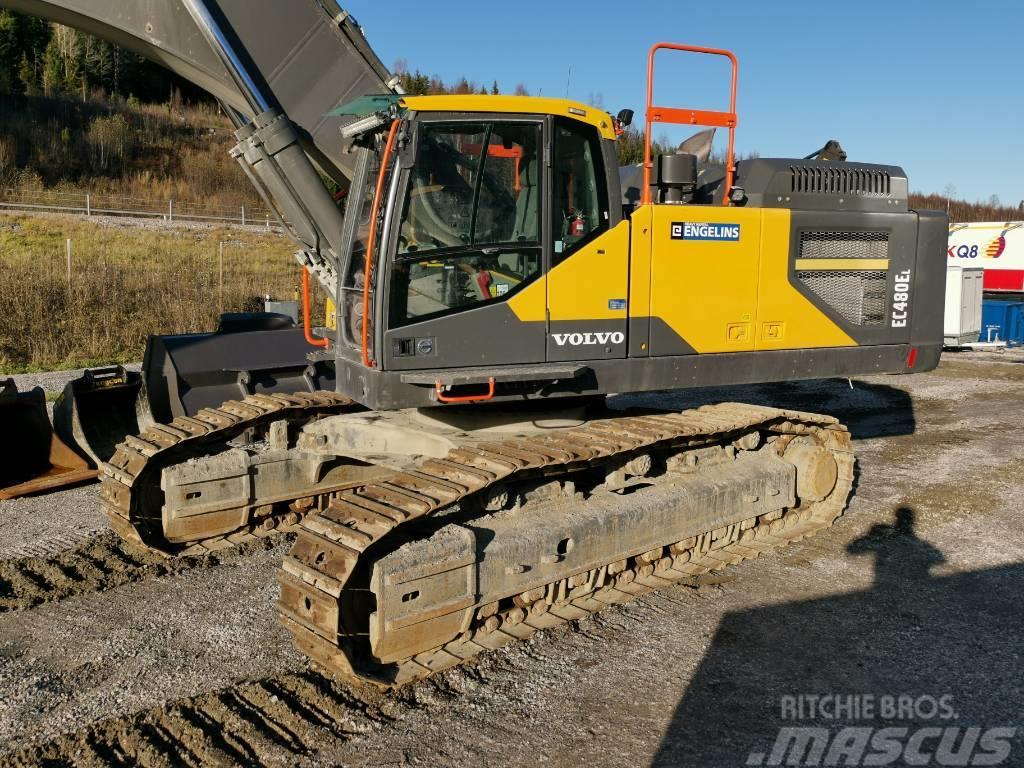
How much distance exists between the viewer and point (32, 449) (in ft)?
24.4

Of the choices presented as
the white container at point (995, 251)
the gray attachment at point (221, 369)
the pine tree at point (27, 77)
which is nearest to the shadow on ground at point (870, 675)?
the gray attachment at point (221, 369)

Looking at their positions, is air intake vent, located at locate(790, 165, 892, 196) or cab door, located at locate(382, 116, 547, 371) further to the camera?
air intake vent, located at locate(790, 165, 892, 196)

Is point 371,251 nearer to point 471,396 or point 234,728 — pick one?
point 471,396

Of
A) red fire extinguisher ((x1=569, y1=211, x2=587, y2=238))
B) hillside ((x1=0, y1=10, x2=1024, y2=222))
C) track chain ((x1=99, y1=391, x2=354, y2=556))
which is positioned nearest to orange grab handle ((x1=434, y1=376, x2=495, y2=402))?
red fire extinguisher ((x1=569, y1=211, x2=587, y2=238))

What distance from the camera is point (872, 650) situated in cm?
471

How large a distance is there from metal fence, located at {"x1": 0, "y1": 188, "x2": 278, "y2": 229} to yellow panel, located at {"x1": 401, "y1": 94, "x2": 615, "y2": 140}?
29702 mm

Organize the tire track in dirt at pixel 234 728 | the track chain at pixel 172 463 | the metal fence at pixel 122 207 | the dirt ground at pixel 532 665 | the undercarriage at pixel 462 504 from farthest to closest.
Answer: the metal fence at pixel 122 207, the track chain at pixel 172 463, the undercarriage at pixel 462 504, the dirt ground at pixel 532 665, the tire track in dirt at pixel 234 728

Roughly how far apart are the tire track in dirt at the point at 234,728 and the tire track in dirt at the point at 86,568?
66.0 inches

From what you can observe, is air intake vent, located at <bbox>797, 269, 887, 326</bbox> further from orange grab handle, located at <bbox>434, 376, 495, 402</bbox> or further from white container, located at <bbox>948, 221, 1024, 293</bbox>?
white container, located at <bbox>948, 221, 1024, 293</bbox>

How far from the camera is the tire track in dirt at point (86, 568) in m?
5.22

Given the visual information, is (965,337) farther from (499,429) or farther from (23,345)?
(23,345)

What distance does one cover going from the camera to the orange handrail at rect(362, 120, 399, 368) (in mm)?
4641

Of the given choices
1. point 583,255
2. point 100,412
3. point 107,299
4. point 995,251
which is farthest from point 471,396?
point 995,251

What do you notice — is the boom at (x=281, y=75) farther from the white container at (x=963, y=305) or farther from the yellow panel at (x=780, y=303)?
the white container at (x=963, y=305)
